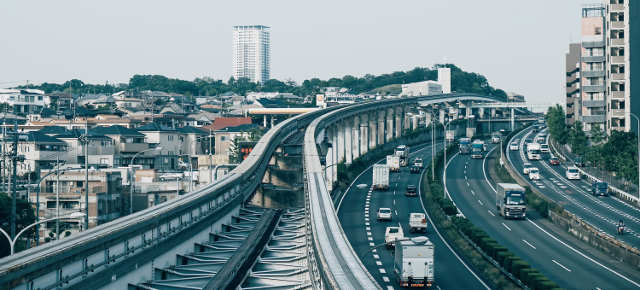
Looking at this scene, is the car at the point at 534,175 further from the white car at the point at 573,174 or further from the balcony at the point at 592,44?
the balcony at the point at 592,44

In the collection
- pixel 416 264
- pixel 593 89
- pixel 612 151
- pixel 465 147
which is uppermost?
pixel 593 89

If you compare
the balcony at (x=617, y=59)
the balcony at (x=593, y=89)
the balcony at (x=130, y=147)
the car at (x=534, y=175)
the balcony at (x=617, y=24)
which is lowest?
the car at (x=534, y=175)

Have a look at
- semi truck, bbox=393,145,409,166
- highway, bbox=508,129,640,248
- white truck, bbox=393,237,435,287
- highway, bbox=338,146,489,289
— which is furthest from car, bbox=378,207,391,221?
semi truck, bbox=393,145,409,166

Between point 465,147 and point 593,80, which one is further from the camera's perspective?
point 465,147

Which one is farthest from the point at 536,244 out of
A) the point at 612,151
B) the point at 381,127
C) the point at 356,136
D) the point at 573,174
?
the point at 381,127

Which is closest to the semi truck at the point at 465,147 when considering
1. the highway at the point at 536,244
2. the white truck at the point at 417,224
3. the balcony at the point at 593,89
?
the balcony at the point at 593,89

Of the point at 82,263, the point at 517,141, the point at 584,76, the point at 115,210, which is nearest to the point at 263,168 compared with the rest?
the point at 115,210

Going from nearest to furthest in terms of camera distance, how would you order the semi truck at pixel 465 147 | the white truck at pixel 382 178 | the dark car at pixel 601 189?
1. the dark car at pixel 601 189
2. the white truck at pixel 382 178
3. the semi truck at pixel 465 147

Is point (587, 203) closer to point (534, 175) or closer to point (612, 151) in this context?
point (612, 151)
